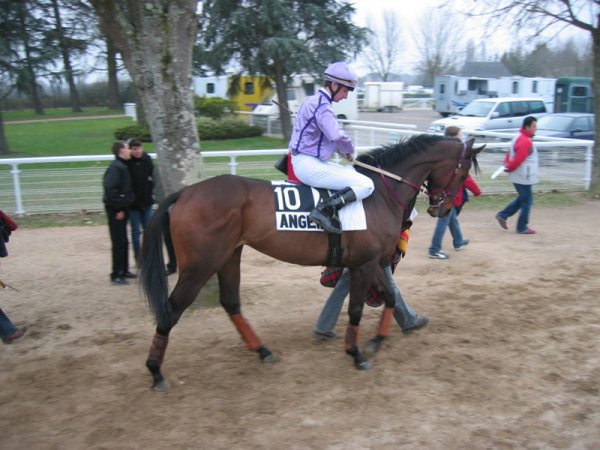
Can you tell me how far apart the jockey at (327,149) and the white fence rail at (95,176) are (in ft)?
19.6

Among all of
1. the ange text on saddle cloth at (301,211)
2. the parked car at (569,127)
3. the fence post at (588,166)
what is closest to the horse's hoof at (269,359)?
the ange text on saddle cloth at (301,211)

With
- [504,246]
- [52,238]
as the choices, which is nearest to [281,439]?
[504,246]

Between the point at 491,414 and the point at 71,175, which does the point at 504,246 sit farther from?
the point at 71,175

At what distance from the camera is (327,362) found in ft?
15.7

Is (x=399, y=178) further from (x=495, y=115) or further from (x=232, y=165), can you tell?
(x=495, y=115)

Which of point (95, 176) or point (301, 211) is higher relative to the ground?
point (301, 211)

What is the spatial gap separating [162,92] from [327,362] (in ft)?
10.6

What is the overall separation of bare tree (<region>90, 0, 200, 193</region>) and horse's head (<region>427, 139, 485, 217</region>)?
258 centimetres

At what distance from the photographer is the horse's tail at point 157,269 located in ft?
14.4

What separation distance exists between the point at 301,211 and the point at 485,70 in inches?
2005

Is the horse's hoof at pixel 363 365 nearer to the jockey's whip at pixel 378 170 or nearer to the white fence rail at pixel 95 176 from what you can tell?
the jockey's whip at pixel 378 170

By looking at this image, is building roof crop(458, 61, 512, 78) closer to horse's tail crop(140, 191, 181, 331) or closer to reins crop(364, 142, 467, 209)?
reins crop(364, 142, 467, 209)

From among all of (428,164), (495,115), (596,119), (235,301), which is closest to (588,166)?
(596,119)

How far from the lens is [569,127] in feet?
55.0
